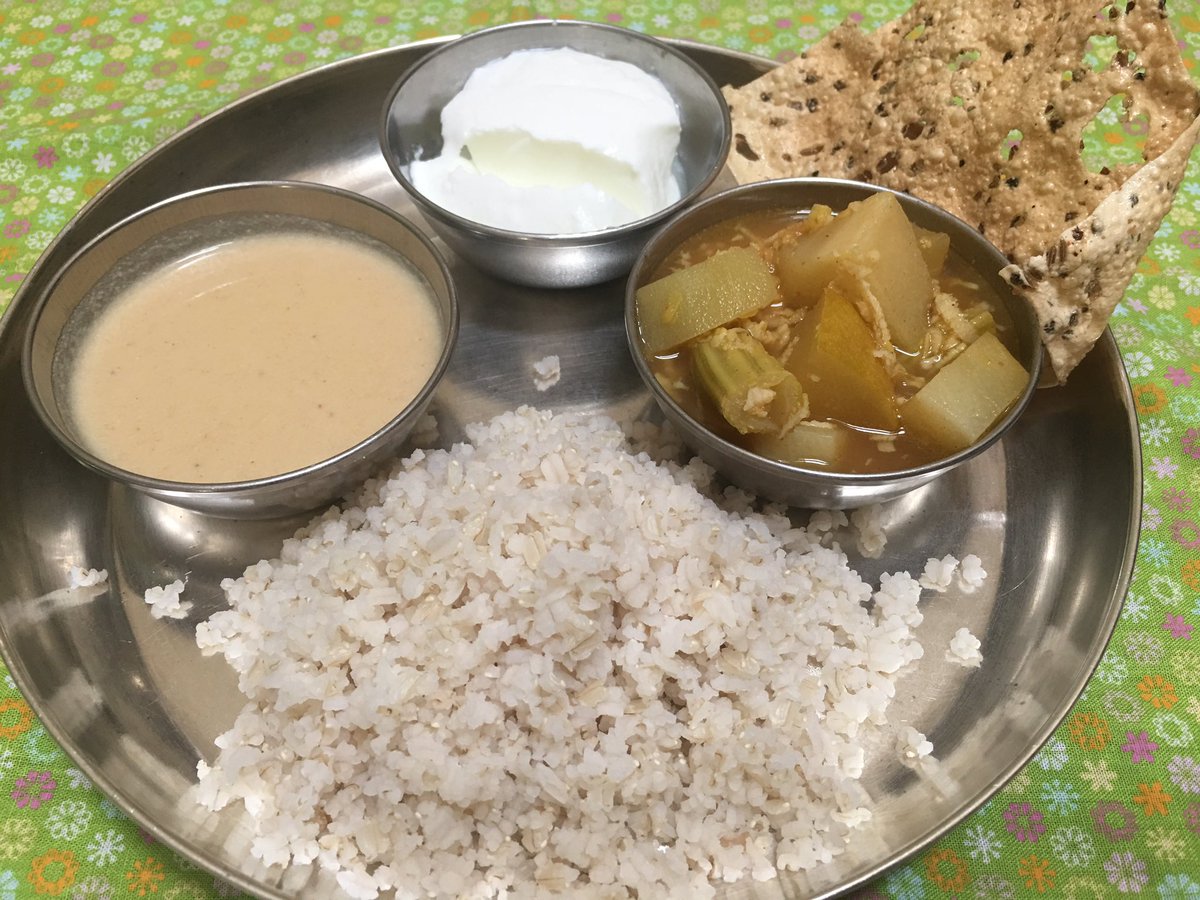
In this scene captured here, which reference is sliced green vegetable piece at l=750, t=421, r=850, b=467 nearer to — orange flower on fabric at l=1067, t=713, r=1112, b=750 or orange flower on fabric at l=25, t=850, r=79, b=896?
orange flower on fabric at l=1067, t=713, r=1112, b=750

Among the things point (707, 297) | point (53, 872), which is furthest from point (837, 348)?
point (53, 872)

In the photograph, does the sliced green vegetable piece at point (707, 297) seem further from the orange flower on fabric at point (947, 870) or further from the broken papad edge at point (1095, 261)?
the orange flower on fabric at point (947, 870)

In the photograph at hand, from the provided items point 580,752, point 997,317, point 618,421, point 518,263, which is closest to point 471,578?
point 580,752

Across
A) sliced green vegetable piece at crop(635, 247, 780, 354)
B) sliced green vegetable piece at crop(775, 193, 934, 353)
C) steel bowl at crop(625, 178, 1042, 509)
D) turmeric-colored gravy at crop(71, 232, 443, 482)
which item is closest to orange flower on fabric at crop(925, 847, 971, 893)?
steel bowl at crop(625, 178, 1042, 509)

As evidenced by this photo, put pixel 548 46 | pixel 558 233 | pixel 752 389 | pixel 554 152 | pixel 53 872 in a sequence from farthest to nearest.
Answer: pixel 548 46 → pixel 554 152 → pixel 558 233 → pixel 752 389 → pixel 53 872

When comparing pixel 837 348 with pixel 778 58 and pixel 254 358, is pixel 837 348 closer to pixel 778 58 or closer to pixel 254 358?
pixel 254 358
